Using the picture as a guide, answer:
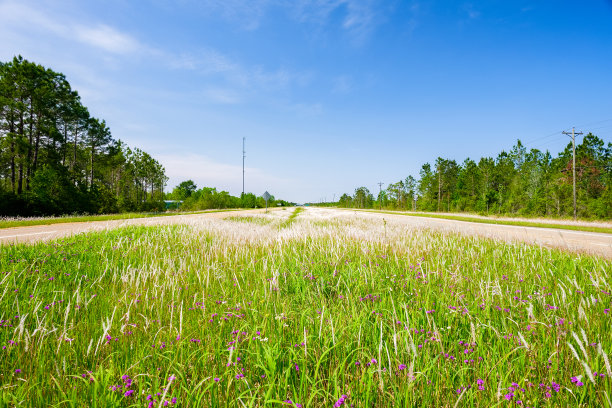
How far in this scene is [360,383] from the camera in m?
1.32

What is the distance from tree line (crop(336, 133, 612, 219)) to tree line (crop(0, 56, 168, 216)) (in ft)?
198

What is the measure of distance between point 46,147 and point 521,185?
7789 centimetres

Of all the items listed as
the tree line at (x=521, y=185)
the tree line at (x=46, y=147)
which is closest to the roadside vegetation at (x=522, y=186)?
the tree line at (x=521, y=185)

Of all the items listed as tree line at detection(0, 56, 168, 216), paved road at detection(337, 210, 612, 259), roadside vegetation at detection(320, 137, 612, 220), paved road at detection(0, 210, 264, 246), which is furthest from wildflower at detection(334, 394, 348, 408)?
roadside vegetation at detection(320, 137, 612, 220)

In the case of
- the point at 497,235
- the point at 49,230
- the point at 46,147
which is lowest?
the point at 49,230

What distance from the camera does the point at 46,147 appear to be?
100 feet

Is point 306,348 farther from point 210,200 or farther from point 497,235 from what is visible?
point 210,200

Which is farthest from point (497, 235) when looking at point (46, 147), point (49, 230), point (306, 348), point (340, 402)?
point (46, 147)

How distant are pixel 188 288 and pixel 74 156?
169 ft

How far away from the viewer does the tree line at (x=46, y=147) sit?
24984 millimetres

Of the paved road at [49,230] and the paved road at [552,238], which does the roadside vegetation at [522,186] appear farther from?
the paved road at [49,230]

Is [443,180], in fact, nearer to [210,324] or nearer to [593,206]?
[593,206]

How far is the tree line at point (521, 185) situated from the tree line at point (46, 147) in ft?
198

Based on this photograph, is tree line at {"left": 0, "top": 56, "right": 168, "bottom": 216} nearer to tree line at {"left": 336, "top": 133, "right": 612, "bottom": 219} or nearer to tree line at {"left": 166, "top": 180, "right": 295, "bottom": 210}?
tree line at {"left": 166, "top": 180, "right": 295, "bottom": 210}
